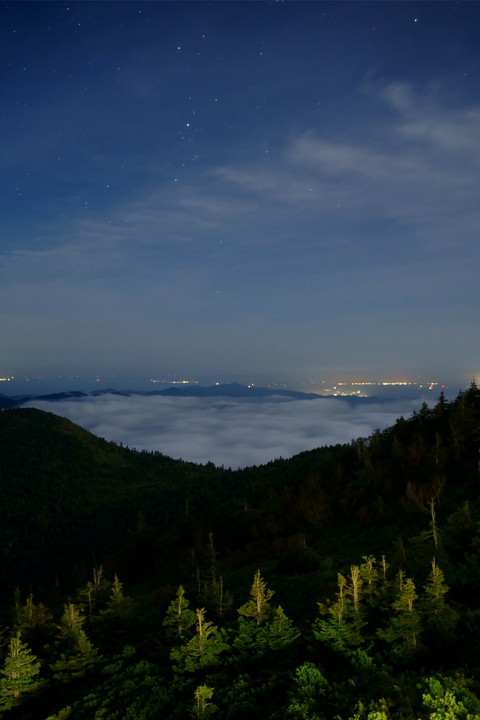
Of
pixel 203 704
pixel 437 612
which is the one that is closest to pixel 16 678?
pixel 203 704

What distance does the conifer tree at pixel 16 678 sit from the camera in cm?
2992

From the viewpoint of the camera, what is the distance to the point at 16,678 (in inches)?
1195

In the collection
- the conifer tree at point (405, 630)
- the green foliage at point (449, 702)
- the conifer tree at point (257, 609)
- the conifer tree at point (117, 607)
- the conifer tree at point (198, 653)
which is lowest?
the conifer tree at point (117, 607)

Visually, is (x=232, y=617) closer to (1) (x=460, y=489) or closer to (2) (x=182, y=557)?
(1) (x=460, y=489)

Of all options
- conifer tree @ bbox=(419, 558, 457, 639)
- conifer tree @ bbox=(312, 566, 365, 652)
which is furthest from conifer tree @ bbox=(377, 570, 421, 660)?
conifer tree @ bbox=(312, 566, 365, 652)

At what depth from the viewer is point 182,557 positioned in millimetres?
93562

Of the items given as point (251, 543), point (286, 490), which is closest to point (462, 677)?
point (251, 543)

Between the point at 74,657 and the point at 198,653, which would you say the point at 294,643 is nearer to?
the point at 198,653

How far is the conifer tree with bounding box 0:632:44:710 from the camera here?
29922 millimetres

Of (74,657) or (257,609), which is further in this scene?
(74,657)

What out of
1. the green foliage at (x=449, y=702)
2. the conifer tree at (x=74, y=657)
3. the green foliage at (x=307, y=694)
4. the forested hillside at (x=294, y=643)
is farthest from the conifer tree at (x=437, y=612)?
the conifer tree at (x=74, y=657)

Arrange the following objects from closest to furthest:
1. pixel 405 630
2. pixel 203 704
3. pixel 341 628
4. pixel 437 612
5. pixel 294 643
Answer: pixel 203 704, pixel 405 630, pixel 341 628, pixel 437 612, pixel 294 643

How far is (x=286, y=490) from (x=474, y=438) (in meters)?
50.3

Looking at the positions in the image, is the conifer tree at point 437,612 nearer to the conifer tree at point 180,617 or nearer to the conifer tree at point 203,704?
the conifer tree at point 203,704
